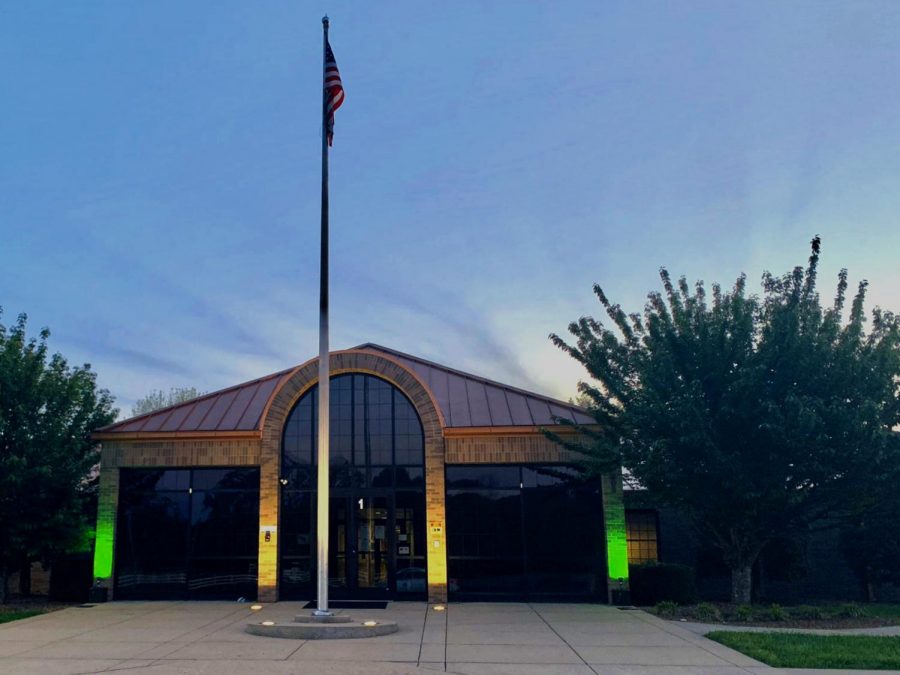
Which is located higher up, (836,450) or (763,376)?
(763,376)

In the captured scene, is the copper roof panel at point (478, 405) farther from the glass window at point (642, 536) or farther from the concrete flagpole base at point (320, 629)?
the concrete flagpole base at point (320, 629)

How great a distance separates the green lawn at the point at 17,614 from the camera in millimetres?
14639

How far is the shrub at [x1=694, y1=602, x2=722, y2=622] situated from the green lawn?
14007 millimetres

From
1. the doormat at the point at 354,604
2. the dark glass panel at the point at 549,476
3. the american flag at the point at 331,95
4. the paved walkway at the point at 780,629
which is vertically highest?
the american flag at the point at 331,95

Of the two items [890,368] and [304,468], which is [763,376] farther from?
[304,468]

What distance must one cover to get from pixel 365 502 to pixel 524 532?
392 centimetres

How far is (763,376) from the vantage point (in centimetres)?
1465

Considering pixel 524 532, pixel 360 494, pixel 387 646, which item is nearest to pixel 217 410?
pixel 360 494

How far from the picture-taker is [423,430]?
696 inches

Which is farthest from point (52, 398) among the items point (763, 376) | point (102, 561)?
point (763, 376)

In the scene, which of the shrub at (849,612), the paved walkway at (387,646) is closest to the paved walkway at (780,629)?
the paved walkway at (387,646)

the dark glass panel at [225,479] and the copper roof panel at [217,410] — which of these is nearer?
the dark glass panel at [225,479]

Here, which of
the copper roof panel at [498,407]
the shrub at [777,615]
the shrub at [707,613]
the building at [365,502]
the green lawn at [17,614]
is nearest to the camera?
the shrub at [777,615]

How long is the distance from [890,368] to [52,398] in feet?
62.6
